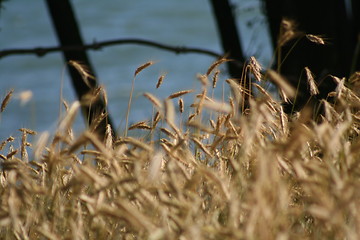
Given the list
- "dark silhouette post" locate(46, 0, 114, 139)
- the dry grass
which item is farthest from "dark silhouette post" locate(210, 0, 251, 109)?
the dry grass

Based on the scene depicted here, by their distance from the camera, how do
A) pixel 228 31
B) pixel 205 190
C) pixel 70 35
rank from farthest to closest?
pixel 228 31, pixel 70 35, pixel 205 190

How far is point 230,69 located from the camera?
6641 millimetres

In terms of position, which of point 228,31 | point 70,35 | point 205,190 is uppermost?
point 205,190

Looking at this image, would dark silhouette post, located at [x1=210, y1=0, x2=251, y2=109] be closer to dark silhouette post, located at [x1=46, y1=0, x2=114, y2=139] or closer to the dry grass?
dark silhouette post, located at [x1=46, y1=0, x2=114, y2=139]

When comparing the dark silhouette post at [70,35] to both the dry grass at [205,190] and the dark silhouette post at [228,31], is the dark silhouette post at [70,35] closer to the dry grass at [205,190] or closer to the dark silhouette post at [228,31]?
the dark silhouette post at [228,31]

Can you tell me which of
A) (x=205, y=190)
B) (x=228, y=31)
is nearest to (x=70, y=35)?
(x=228, y=31)

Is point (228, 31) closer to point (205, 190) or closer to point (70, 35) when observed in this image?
point (70, 35)

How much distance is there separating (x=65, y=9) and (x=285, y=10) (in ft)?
5.44

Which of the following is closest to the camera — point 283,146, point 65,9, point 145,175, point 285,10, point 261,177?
point 261,177

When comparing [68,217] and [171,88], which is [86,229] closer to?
[68,217]

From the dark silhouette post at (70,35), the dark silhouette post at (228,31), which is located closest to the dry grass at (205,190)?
the dark silhouette post at (70,35)

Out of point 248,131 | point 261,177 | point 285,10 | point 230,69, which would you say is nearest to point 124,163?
point 248,131

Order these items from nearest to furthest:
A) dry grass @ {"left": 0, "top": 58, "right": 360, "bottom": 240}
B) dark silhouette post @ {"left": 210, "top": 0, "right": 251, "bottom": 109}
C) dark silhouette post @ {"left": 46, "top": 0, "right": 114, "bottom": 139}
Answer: dry grass @ {"left": 0, "top": 58, "right": 360, "bottom": 240}, dark silhouette post @ {"left": 46, "top": 0, "right": 114, "bottom": 139}, dark silhouette post @ {"left": 210, "top": 0, "right": 251, "bottom": 109}

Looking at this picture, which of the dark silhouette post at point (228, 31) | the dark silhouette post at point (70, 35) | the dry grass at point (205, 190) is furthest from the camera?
the dark silhouette post at point (228, 31)
